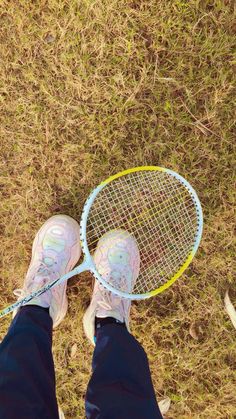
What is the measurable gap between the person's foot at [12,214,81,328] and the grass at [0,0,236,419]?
0.10m

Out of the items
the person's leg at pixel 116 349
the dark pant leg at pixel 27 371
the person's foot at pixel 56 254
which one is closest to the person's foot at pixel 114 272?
the person's leg at pixel 116 349

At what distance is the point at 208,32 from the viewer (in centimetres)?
217

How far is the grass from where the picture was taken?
2.17m

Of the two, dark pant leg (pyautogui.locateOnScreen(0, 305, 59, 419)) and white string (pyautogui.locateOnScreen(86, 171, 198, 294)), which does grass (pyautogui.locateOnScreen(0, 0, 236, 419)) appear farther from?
dark pant leg (pyautogui.locateOnScreen(0, 305, 59, 419))

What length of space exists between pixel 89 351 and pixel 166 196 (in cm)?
92

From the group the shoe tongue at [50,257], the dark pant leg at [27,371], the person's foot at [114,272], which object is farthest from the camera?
the shoe tongue at [50,257]

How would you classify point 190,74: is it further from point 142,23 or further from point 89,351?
→ point 89,351

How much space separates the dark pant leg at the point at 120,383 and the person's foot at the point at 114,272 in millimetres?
194

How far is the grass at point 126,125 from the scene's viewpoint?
217 centimetres

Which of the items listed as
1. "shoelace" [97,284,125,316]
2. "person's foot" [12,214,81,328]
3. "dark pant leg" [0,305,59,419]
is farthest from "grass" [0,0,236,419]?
"dark pant leg" [0,305,59,419]

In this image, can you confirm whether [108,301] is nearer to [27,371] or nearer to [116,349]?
[116,349]

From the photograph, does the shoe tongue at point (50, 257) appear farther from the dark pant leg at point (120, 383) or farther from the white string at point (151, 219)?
the dark pant leg at point (120, 383)

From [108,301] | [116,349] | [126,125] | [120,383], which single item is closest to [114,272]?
[108,301]

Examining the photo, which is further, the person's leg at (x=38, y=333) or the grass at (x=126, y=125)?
the grass at (x=126, y=125)
